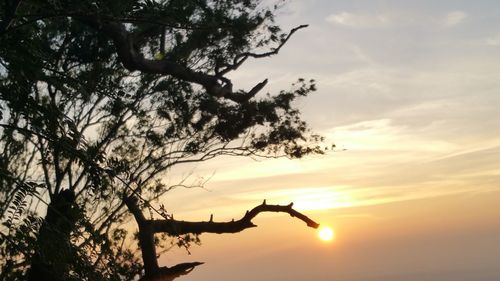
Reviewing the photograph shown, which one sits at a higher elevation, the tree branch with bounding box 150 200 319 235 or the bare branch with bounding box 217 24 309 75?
the bare branch with bounding box 217 24 309 75

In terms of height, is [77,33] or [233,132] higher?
[77,33]

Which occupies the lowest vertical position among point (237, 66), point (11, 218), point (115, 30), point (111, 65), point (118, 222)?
point (11, 218)

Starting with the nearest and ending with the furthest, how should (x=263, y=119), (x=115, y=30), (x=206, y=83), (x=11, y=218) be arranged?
(x=11, y=218) < (x=115, y=30) < (x=206, y=83) < (x=263, y=119)

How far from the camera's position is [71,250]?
4.83m

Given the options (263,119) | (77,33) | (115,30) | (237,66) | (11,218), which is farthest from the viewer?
(263,119)

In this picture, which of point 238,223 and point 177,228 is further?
point 238,223

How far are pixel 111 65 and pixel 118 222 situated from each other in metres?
3.77

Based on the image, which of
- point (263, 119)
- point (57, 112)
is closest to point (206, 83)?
point (263, 119)

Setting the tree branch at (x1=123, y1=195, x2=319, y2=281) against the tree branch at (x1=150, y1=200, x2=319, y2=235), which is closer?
the tree branch at (x1=123, y1=195, x2=319, y2=281)

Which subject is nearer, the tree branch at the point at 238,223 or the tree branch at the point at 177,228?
the tree branch at the point at 177,228

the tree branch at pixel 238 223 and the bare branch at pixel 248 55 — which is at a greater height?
the bare branch at pixel 248 55

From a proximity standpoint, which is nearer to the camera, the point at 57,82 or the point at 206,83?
the point at 57,82

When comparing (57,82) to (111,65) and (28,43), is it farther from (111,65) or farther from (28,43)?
(111,65)

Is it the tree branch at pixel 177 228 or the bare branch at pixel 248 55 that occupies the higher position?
the bare branch at pixel 248 55
